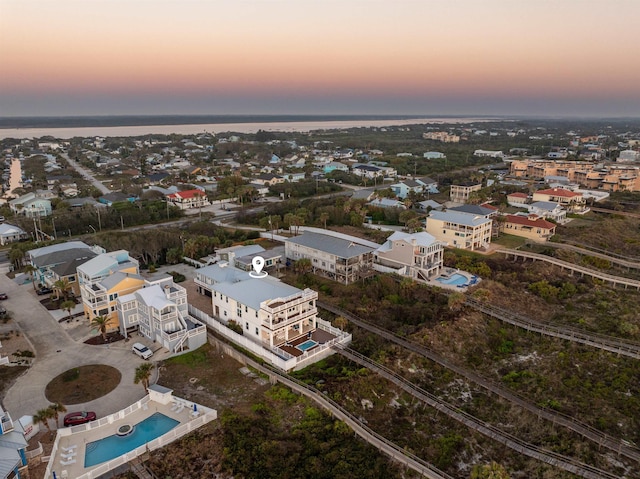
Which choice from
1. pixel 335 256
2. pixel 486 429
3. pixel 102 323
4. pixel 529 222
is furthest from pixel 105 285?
pixel 529 222

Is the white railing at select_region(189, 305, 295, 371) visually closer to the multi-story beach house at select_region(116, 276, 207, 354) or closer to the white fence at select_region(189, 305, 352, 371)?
the white fence at select_region(189, 305, 352, 371)

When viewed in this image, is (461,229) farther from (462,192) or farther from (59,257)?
(59,257)

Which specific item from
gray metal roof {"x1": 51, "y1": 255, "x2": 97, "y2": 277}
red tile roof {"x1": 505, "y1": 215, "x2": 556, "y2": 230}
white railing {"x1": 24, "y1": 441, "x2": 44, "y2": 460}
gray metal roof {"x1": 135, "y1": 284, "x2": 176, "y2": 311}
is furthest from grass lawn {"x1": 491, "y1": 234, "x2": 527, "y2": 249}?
white railing {"x1": 24, "y1": 441, "x2": 44, "y2": 460}

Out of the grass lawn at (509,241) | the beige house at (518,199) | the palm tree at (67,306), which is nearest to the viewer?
the palm tree at (67,306)

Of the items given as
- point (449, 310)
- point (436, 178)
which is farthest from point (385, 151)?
point (449, 310)

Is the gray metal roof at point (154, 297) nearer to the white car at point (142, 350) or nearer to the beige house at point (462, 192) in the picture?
the white car at point (142, 350)

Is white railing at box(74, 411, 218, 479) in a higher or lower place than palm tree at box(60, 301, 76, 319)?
lower

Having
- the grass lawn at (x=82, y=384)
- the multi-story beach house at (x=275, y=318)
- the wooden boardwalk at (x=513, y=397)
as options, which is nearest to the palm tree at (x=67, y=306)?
the grass lawn at (x=82, y=384)
